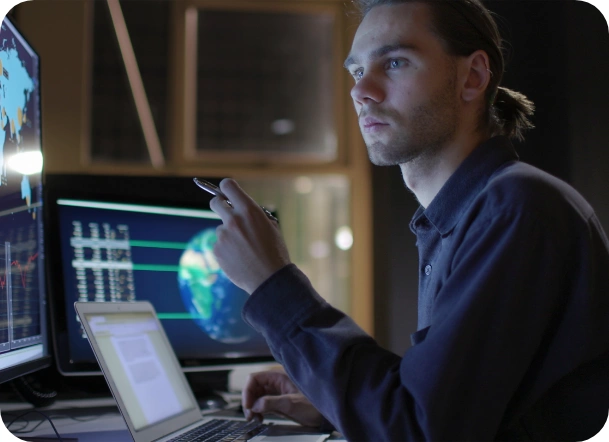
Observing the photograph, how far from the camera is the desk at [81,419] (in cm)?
99

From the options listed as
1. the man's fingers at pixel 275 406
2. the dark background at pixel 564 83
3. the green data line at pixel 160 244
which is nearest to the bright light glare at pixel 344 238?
the dark background at pixel 564 83

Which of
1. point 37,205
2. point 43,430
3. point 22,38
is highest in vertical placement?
point 22,38

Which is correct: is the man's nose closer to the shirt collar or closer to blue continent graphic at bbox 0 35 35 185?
the shirt collar

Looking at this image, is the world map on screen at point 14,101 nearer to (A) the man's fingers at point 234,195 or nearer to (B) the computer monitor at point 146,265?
(B) the computer monitor at point 146,265

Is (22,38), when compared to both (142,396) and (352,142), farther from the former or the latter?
(352,142)

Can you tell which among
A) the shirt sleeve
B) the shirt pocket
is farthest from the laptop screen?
the shirt pocket

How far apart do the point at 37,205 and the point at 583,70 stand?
1282 mm

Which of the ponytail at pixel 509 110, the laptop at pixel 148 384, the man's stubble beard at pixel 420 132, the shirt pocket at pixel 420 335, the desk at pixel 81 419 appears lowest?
the desk at pixel 81 419

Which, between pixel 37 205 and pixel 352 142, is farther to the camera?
pixel 352 142

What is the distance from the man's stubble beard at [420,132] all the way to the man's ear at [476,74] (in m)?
0.07

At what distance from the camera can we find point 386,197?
282 cm

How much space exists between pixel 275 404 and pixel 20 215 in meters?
0.59

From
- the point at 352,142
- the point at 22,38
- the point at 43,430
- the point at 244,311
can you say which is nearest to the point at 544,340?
the point at 244,311

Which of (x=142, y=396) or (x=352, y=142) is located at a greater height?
(x=352, y=142)
